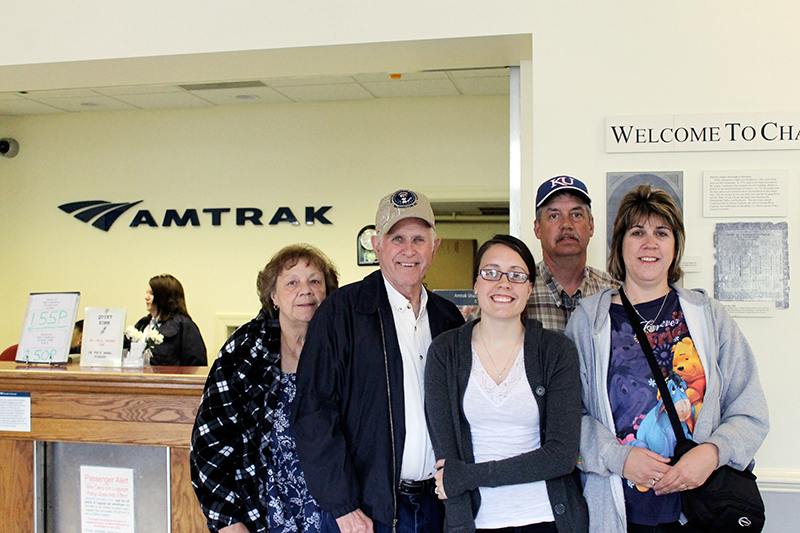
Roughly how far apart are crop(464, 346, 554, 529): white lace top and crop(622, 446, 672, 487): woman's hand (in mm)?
227

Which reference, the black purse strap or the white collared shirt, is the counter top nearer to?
the white collared shirt

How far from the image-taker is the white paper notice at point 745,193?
8.39 ft

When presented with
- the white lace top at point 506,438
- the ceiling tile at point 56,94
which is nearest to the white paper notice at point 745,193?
the white lace top at point 506,438

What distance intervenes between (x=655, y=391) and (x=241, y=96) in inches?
201

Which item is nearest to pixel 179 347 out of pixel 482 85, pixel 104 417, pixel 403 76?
pixel 104 417

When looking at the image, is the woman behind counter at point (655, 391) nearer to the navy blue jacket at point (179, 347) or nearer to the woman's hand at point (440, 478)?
the woman's hand at point (440, 478)

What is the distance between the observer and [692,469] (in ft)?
5.66

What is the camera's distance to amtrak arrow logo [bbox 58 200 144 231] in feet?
21.8

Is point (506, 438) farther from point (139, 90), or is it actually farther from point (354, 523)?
point (139, 90)

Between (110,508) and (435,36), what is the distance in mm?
2406

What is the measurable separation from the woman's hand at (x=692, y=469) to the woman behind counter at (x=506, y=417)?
0.24 m

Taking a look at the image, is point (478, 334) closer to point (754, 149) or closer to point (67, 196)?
point (754, 149)

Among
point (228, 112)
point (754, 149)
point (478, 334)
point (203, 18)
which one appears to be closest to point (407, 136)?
point (228, 112)

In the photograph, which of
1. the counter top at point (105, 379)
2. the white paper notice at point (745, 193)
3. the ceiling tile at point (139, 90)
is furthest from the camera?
the ceiling tile at point (139, 90)
